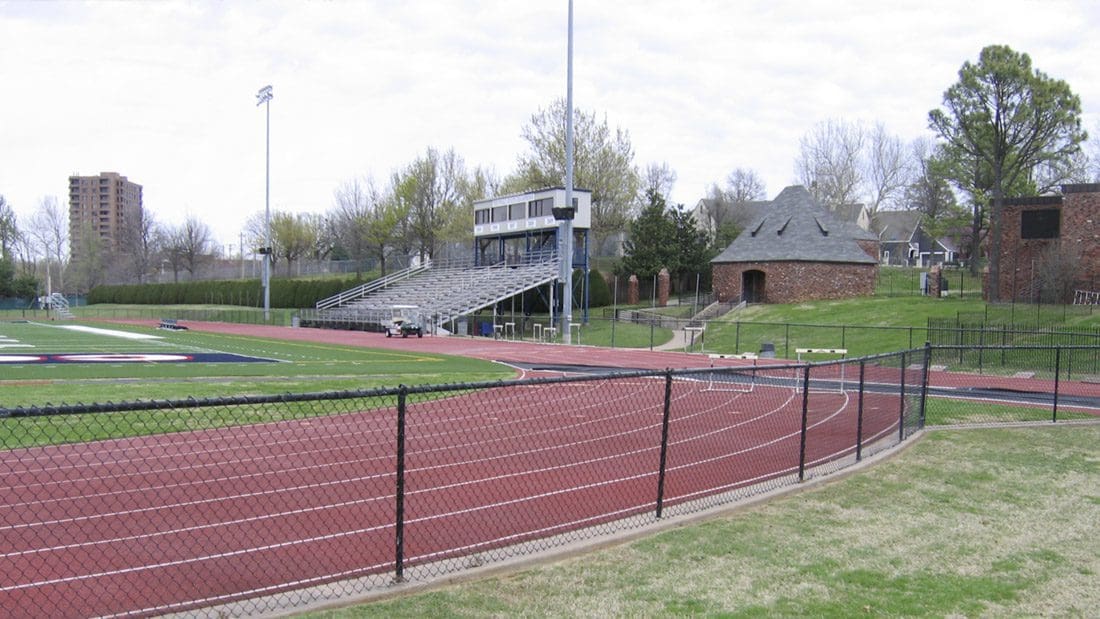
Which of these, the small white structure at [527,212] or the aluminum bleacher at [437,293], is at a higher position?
the small white structure at [527,212]

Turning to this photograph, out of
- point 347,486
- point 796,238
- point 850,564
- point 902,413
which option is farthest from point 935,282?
point 347,486

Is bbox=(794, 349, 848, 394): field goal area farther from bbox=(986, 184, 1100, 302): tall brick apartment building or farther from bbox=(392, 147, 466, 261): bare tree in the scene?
bbox=(392, 147, 466, 261): bare tree

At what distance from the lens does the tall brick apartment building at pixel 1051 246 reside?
42344mm

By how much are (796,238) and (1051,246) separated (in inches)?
616

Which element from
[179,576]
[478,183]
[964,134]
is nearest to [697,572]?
[179,576]

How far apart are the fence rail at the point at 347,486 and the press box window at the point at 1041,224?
35885 mm

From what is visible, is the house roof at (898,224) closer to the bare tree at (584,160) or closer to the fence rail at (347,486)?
the bare tree at (584,160)

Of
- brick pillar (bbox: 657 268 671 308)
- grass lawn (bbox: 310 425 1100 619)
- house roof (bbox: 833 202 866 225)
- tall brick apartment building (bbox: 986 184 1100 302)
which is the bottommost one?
grass lawn (bbox: 310 425 1100 619)

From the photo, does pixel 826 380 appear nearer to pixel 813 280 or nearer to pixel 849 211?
pixel 813 280

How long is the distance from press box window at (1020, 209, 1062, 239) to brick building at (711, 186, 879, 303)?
980cm

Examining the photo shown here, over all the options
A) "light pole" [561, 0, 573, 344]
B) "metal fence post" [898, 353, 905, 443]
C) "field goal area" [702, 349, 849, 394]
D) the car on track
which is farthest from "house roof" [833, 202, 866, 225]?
"metal fence post" [898, 353, 905, 443]

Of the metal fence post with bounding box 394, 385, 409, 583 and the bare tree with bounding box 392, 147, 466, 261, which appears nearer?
the metal fence post with bounding box 394, 385, 409, 583

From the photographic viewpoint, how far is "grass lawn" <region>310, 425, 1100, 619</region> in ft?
19.6

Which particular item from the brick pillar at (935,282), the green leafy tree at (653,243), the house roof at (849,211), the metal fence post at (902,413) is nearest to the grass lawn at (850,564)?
the metal fence post at (902,413)
